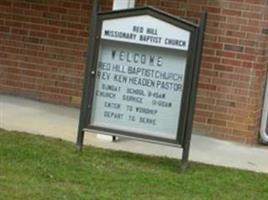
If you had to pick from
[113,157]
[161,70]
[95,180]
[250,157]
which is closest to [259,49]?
[250,157]

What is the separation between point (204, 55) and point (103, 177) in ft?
9.86

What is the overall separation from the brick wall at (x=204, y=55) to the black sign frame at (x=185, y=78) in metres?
1.94

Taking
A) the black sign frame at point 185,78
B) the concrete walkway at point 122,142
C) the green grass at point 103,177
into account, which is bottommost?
the green grass at point 103,177

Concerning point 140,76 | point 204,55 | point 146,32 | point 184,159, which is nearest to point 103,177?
point 184,159

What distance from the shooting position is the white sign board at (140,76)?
7.27m

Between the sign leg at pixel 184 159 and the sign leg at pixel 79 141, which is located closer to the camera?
the sign leg at pixel 184 159

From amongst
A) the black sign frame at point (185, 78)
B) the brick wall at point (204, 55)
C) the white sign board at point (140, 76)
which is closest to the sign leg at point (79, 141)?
the black sign frame at point (185, 78)

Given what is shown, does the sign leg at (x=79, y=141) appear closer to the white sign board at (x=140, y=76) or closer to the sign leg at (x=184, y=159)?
the white sign board at (x=140, y=76)

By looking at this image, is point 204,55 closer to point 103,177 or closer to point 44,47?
point 44,47

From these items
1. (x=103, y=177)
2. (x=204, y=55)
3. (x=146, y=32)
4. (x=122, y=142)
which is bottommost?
(x=103, y=177)

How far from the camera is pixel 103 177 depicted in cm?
666

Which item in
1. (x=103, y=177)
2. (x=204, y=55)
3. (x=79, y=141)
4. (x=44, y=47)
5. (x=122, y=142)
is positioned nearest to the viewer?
(x=103, y=177)

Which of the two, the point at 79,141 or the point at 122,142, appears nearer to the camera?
the point at 79,141

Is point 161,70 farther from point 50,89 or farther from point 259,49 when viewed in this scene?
point 50,89
